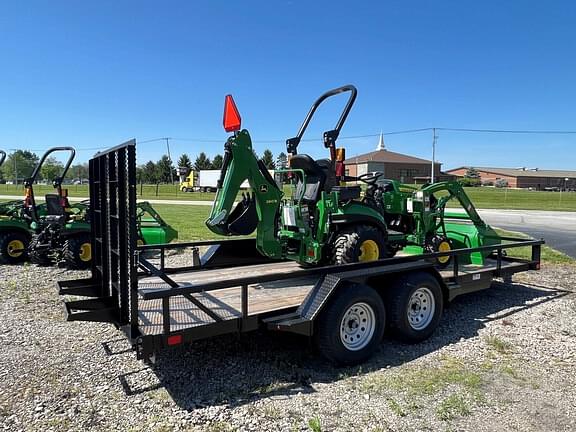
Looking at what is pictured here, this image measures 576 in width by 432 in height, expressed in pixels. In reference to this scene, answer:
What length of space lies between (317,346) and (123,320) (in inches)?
69.0

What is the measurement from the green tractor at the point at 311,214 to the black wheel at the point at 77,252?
4745mm

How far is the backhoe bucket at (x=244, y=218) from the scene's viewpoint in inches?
215

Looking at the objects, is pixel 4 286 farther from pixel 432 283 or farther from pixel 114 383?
pixel 432 283

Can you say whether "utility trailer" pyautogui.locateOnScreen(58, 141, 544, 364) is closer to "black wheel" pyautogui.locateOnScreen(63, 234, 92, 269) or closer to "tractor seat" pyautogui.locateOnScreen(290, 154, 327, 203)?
"tractor seat" pyautogui.locateOnScreen(290, 154, 327, 203)

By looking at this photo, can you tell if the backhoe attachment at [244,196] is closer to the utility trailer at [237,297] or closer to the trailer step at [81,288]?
the utility trailer at [237,297]

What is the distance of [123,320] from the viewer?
13.2 feet

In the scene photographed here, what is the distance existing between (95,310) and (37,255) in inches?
242

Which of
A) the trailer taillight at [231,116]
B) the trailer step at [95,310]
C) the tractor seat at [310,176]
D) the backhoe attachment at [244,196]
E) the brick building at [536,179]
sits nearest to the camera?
the trailer step at [95,310]

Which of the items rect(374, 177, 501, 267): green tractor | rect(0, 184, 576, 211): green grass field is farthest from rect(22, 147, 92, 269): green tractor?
rect(0, 184, 576, 211): green grass field

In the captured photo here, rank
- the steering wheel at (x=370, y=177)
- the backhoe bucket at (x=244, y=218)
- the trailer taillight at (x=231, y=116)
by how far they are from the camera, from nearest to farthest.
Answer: the trailer taillight at (x=231, y=116), the backhoe bucket at (x=244, y=218), the steering wheel at (x=370, y=177)

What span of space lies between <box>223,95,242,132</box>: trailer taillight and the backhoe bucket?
35.0 inches

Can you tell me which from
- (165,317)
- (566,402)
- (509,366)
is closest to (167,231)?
(165,317)

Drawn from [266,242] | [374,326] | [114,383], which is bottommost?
[114,383]

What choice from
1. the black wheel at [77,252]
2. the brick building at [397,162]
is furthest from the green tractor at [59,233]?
the brick building at [397,162]
